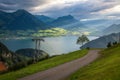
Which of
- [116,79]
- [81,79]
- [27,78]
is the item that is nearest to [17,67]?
[27,78]

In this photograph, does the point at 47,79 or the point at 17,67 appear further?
the point at 17,67

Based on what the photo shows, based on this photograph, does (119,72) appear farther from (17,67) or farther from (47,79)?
(17,67)

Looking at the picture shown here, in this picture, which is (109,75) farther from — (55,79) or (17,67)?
(17,67)

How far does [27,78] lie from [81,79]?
11.3 m

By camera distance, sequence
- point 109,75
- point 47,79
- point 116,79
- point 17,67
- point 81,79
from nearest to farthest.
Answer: point 116,79 → point 109,75 → point 81,79 → point 47,79 → point 17,67

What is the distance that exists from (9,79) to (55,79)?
23.3 ft

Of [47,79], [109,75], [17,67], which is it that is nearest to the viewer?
[109,75]

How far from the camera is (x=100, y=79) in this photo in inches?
1147

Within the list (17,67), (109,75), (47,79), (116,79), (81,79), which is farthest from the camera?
(17,67)

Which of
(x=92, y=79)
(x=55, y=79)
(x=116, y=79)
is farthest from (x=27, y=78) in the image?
(x=116, y=79)

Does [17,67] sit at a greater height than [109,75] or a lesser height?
lesser

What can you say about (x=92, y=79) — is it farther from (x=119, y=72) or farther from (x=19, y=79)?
(x=19, y=79)

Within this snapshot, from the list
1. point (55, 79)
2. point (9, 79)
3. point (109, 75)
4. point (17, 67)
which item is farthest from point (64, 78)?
point (17, 67)

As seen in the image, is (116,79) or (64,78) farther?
(64,78)
